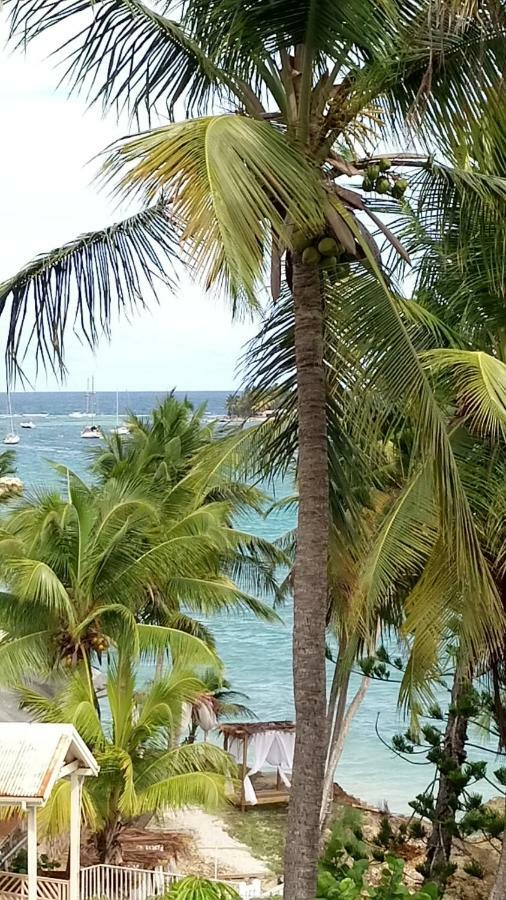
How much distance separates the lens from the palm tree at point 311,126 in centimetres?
507

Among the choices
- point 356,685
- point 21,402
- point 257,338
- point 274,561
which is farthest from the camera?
point 21,402

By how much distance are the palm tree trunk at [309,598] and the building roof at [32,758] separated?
2.38m

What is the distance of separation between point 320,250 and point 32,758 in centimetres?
454

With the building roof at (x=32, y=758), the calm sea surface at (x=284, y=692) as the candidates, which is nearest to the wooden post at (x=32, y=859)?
the building roof at (x=32, y=758)

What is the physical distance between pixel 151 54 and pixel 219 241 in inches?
88.1

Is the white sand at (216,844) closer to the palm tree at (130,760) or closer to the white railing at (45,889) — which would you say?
the palm tree at (130,760)

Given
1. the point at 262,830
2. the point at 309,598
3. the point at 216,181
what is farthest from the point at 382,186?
the point at 262,830

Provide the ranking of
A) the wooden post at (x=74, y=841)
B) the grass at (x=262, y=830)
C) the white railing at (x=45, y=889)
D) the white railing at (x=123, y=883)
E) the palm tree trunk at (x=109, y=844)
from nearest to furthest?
the wooden post at (x=74, y=841) → the white railing at (x=45, y=889) → the white railing at (x=123, y=883) → the palm tree trunk at (x=109, y=844) → the grass at (x=262, y=830)

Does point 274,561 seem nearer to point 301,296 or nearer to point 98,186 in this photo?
point 301,296

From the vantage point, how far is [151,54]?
→ 580 cm

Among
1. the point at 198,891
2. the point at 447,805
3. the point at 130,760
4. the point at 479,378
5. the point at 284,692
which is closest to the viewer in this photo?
the point at 479,378

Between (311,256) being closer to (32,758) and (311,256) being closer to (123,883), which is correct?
(32,758)

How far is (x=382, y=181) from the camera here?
19.1 feet

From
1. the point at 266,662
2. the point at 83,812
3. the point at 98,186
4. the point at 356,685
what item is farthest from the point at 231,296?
the point at 266,662
